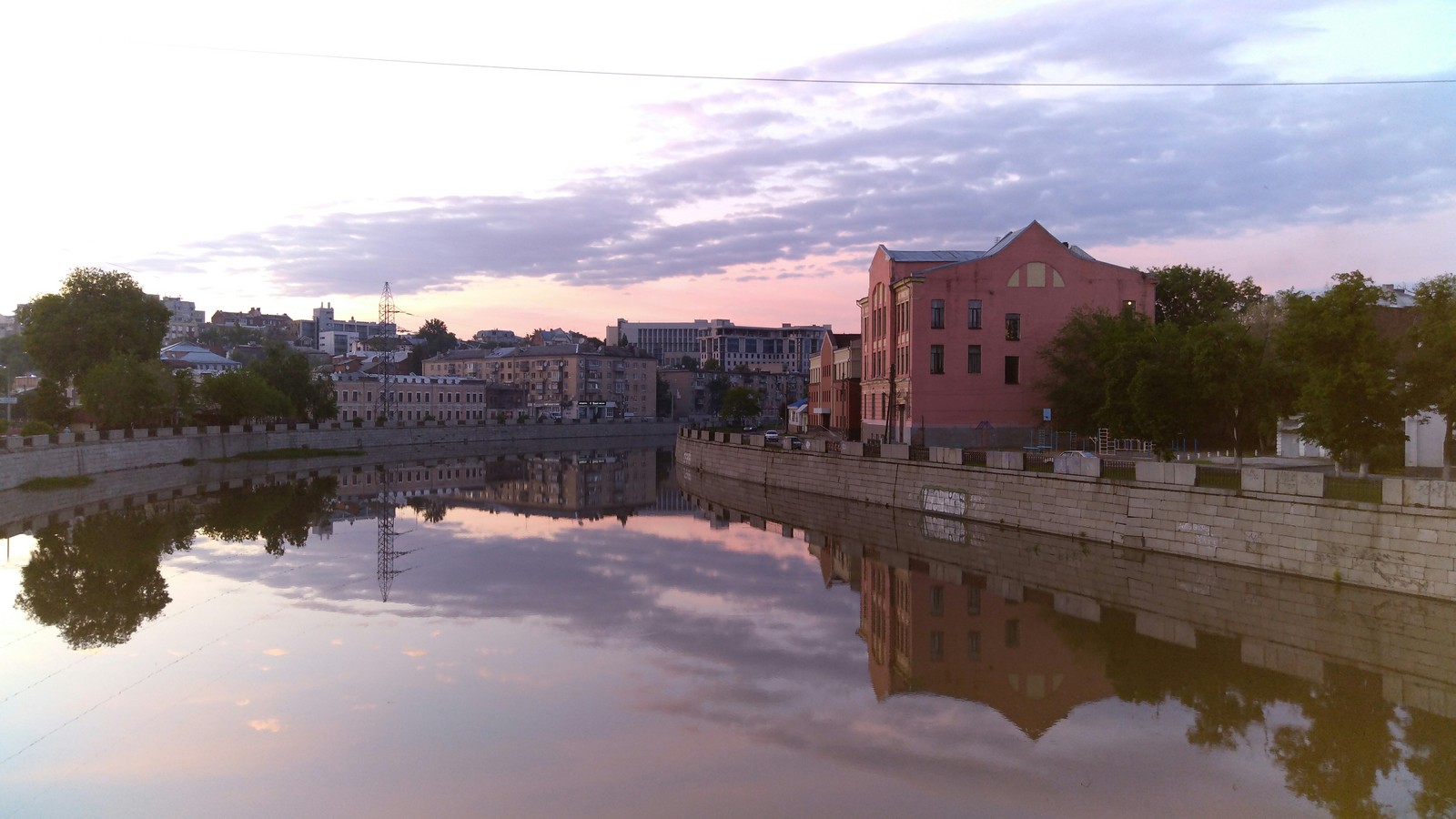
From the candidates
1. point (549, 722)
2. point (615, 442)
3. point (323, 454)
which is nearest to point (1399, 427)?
point (549, 722)

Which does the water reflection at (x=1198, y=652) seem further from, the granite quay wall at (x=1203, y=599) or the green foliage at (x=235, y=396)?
the green foliage at (x=235, y=396)

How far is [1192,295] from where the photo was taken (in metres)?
64.2

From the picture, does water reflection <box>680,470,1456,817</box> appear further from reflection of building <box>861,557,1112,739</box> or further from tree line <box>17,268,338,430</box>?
tree line <box>17,268,338,430</box>

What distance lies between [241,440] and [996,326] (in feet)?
184

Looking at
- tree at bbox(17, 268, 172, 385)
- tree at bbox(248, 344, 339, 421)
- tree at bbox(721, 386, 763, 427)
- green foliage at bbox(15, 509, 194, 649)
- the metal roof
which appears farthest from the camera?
tree at bbox(721, 386, 763, 427)

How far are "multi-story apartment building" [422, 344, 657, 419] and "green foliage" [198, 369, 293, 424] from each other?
67212 mm

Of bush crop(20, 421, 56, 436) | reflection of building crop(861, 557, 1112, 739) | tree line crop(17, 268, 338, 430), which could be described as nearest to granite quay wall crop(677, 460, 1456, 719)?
reflection of building crop(861, 557, 1112, 739)

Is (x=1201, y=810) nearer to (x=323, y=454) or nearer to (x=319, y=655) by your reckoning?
(x=319, y=655)

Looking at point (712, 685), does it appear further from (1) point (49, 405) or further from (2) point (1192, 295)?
(1) point (49, 405)

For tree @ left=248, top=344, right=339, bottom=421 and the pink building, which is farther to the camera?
tree @ left=248, top=344, right=339, bottom=421

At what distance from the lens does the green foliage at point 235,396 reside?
3078 inches

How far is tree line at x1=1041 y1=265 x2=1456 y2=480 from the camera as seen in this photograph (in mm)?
26797

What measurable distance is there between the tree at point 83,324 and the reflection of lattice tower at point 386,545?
29898mm

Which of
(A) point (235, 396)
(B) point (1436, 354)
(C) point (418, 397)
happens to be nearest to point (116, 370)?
(A) point (235, 396)
